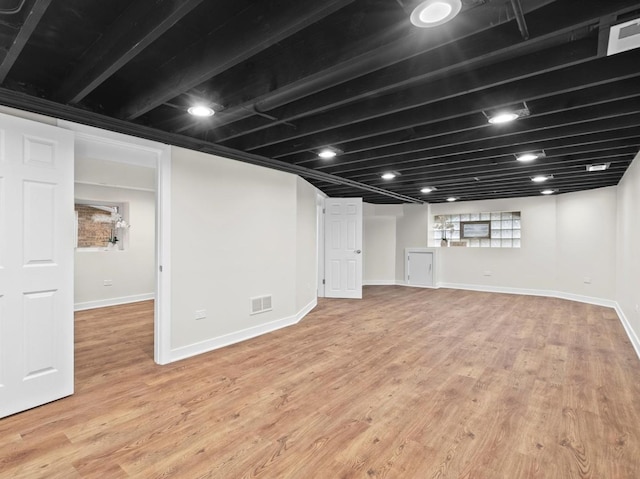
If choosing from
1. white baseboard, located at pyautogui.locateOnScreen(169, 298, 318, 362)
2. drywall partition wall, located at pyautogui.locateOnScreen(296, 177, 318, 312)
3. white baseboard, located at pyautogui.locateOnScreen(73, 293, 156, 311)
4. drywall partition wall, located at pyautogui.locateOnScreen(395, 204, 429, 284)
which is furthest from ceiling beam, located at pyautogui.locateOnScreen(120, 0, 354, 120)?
drywall partition wall, located at pyautogui.locateOnScreen(395, 204, 429, 284)

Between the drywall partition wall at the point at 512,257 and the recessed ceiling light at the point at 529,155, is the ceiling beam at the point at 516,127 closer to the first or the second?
the recessed ceiling light at the point at 529,155

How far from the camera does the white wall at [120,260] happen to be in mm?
5980

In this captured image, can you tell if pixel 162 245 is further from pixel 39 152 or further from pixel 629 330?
pixel 629 330

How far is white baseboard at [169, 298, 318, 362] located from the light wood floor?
136mm

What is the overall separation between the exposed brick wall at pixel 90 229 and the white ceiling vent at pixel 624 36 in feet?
23.8

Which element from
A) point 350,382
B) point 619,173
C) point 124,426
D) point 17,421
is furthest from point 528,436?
point 619,173

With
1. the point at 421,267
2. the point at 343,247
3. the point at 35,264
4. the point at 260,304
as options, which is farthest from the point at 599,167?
the point at 35,264

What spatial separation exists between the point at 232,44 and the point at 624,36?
196cm

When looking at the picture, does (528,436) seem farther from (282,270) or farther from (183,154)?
(183,154)

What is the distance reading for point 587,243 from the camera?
6891 millimetres

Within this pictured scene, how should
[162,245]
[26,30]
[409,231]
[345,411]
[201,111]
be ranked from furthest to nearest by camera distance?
[409,231] → [162,245] → [201,111] → [345,411] → [26,30]

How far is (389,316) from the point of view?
554 centimetres

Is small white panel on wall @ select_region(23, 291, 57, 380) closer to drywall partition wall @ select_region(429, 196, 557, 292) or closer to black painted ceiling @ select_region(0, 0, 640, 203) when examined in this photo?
black painted ceiling @ select_region(0, 0, 640, 203)

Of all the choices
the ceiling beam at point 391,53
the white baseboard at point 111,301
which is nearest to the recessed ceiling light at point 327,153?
the ceiling beam at point 391,53
